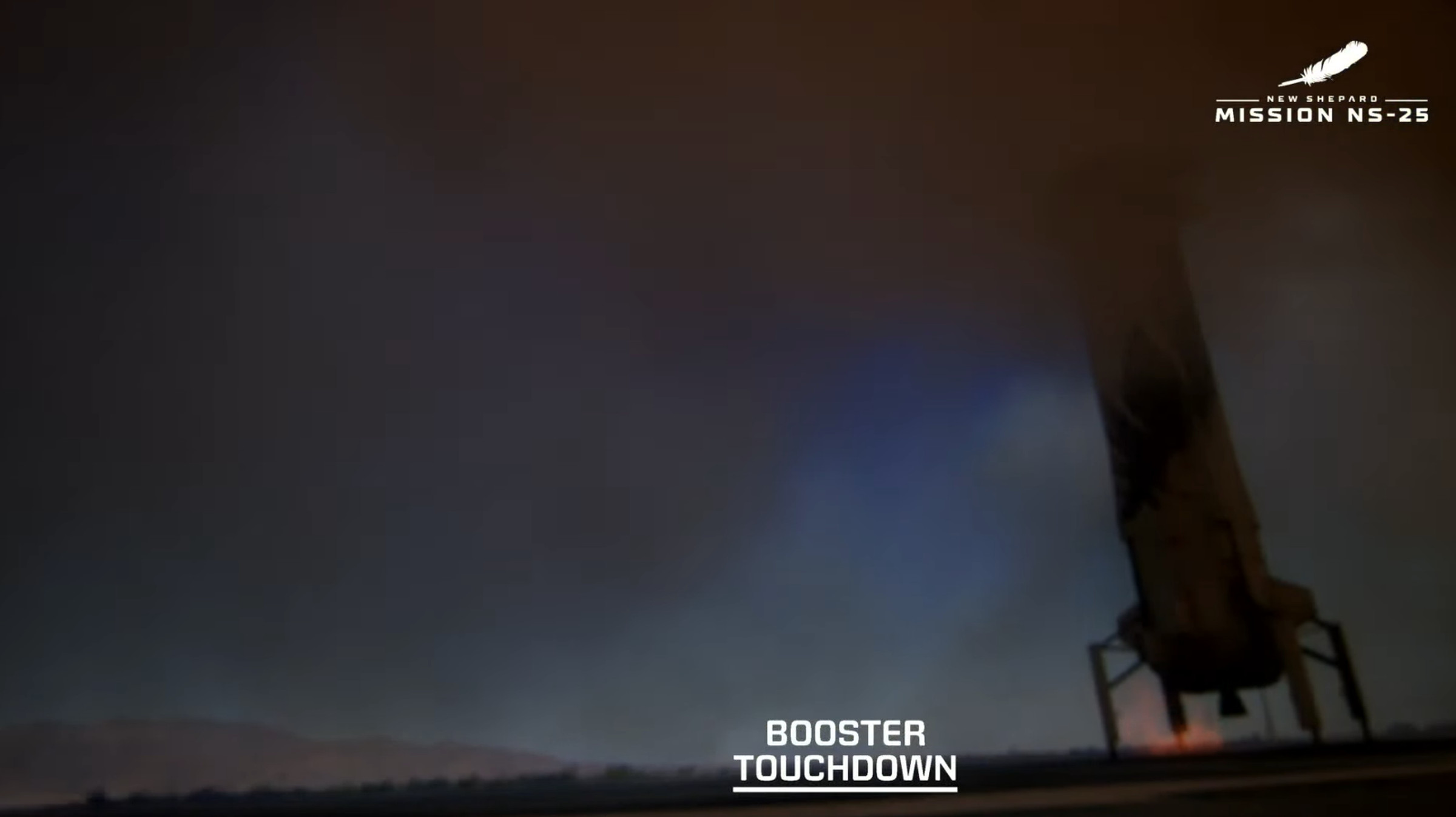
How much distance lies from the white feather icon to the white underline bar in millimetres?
2469

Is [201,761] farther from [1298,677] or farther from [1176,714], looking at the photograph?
[1298,677]

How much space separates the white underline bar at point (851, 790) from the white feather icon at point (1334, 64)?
2469 mm

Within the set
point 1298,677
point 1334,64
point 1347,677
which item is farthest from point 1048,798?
point 1334,64

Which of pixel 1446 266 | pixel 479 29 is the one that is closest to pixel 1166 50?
pixel 1446 266

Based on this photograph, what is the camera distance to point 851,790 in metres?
2.63

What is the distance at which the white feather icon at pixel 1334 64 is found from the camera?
334 centimetres

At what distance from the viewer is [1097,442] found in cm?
→ 300

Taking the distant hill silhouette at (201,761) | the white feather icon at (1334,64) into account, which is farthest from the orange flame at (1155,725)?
the white feather icon at (1334,64)

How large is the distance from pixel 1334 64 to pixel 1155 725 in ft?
7.33

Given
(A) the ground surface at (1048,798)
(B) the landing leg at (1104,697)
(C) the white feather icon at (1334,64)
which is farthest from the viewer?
(C) the white feather icon at (1334,64)

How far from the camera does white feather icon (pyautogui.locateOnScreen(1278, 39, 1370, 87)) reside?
3.34 metres

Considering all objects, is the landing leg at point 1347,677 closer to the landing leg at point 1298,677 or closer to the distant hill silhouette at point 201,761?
the landing leg at point 1298,677

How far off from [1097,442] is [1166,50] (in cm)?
134

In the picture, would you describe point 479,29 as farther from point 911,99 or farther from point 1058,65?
point 1058,65
